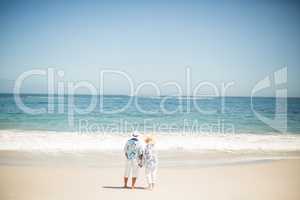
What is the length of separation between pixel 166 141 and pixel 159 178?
6144 millimetres

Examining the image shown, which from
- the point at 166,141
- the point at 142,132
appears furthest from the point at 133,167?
the point at 142,132

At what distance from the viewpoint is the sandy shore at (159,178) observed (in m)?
5.43

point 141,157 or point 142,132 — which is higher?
point 141,157

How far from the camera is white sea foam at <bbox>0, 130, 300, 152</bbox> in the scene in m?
11.1

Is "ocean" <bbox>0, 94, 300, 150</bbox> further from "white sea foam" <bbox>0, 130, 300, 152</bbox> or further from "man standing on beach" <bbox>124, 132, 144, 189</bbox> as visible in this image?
"man standing on beach" <bbox>124, 132, 144, 189</bbox>

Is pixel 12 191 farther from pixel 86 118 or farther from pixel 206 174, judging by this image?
pixel 86 118

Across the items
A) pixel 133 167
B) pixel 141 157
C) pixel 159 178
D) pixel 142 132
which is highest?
pixel 141 157

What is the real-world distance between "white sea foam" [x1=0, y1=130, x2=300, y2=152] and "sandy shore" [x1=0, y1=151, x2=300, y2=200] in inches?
95.7

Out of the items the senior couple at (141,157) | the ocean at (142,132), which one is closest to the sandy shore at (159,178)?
the senior couple at (141,157)

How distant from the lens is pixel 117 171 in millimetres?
7051

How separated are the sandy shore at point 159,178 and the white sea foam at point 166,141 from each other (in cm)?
243

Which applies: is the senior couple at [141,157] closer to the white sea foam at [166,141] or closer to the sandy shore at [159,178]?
the sandy shore at [159,178]

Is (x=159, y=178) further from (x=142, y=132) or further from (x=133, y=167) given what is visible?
(x=142, y=132)

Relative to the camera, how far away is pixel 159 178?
21.4 feet
